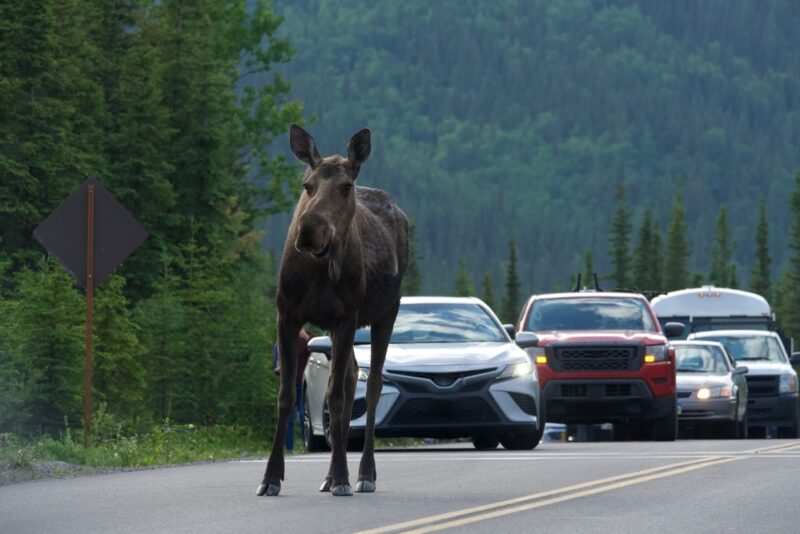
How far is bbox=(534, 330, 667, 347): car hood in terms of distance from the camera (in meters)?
26.0

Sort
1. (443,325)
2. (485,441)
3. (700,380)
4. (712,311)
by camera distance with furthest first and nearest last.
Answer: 1. (712,311)
2. (700,380)
3. (485,441)
4. (443,325)

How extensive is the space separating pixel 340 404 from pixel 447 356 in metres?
7.16

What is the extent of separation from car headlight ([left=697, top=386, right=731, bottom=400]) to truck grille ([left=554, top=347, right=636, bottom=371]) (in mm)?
5619

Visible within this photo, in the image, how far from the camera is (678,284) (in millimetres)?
188125

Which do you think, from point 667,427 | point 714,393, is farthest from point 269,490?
point 714,393

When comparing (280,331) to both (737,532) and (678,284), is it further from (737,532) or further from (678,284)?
(678,284)

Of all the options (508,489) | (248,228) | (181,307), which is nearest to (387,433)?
(508,489)

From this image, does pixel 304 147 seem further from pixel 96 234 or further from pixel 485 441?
pixel 485 441

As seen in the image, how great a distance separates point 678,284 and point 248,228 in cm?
12322

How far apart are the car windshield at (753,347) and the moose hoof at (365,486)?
26.2 meters

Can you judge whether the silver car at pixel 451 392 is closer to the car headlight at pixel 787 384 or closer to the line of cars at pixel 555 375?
the line of cars at pixel 555 375

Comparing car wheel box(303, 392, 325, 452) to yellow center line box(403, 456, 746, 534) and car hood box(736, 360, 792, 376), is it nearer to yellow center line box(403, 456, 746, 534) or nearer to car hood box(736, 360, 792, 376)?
yellow center line box(403, 456, 746, 534)

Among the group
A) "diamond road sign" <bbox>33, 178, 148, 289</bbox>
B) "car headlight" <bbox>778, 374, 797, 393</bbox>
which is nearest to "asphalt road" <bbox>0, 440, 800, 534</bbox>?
"diamond road sign" <bbox>33, 178, 148, 289</bbox>

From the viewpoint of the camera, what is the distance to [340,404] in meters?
12.6
